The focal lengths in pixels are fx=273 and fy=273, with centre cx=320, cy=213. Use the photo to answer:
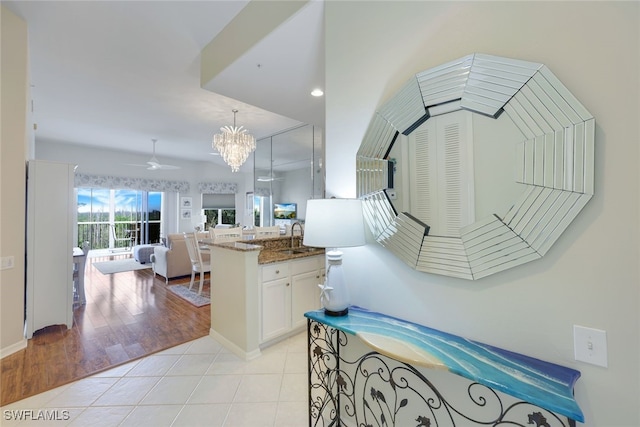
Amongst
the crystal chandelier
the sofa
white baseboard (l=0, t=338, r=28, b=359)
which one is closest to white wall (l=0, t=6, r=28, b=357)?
white baseboard (l=0, t=338, r=28, b=359)

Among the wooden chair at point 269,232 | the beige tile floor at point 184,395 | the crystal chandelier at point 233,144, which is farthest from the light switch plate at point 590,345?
the crystal chandelier at point 233,144

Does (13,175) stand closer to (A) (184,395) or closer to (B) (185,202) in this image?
(A) (184,395)

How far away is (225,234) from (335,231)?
3.20m

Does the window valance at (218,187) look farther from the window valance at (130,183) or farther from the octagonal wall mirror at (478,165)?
the octagonal wall mirror at (478,165)

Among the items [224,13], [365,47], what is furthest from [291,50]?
[365,47]

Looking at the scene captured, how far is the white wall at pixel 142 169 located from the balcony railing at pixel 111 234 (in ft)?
2.01

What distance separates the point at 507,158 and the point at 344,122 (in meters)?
0.94

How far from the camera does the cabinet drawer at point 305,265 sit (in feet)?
9.50

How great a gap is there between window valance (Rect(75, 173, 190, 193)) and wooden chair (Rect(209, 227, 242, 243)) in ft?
18.0

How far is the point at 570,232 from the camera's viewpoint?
0.98 m

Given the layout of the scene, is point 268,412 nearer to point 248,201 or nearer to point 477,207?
point 477,207

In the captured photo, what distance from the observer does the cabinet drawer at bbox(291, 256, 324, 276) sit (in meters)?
2.90

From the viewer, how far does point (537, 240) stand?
1.03m

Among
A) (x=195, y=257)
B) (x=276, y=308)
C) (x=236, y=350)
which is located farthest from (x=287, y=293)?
(x=195, y=257)
